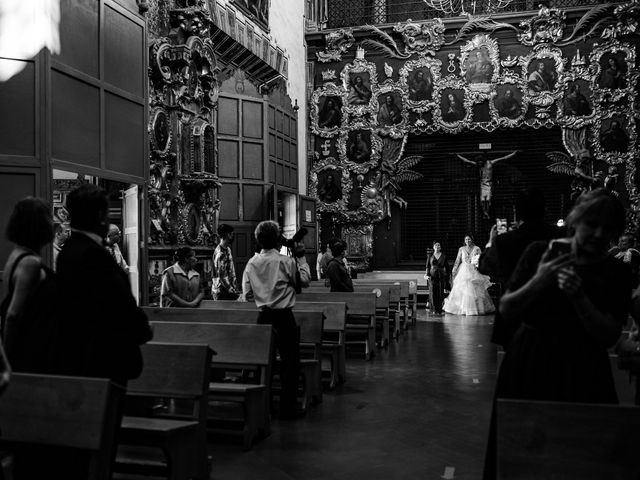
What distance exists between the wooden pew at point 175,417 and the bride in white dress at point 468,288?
13.4 meters

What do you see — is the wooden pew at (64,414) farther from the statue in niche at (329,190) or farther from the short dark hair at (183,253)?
the statue in niche at (329,190)

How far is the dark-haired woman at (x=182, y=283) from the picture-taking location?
8297 mm

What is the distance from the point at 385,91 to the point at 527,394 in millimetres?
18903

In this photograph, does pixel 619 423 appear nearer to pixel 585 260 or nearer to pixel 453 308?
pixel 585 260

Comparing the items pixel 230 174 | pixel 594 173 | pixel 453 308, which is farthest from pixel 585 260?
pixel 594 173

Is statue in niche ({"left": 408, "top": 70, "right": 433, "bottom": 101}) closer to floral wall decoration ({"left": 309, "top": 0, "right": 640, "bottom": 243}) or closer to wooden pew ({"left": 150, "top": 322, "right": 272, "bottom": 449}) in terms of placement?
floral wall decoration ({"left": 309, "top": 0, "right": 640, "bottom": 243})

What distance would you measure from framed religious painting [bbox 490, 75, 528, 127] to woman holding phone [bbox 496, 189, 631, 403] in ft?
59.0

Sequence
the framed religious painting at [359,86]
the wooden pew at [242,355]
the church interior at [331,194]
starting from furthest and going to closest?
1. the framed religious painting at [359,86]
2. the wooden pew at [242,355]
3. the church interior at [331,194]

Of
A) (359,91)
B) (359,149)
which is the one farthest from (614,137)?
(359,91)

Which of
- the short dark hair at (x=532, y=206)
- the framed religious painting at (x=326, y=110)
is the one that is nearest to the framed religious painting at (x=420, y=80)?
the framed religious painting at (x=326, y=110)

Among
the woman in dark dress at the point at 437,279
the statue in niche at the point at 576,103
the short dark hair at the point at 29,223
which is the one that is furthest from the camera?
the statue in niche at the point at 576,103

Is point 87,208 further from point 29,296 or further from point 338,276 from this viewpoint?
point 338,276

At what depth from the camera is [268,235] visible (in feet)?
21.4

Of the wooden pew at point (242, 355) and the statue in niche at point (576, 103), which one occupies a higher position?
the statue in niche at point (576, 103)
